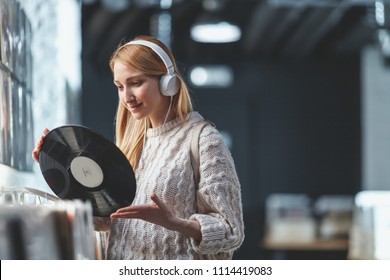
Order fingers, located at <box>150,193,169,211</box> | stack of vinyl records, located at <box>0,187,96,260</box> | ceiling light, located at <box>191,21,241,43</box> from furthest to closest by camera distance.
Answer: ceiling light, located at <box>191,21,241,43</box> → fingers, located at <box>150,193,169,211</box> → stack of vinyl records, located at <box>0,187,96,260</box>

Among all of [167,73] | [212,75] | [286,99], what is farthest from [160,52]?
[286,99]

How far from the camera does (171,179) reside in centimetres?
144

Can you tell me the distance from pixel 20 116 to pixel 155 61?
0.43 meters

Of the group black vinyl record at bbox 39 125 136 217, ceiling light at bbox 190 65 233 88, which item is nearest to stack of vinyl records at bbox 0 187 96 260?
black vinyl record at bbox 39 125 136 217

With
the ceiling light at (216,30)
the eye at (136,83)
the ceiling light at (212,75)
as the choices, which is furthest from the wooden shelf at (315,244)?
the eye at (136,83)

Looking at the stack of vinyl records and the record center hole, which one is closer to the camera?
the stack of vinyl records

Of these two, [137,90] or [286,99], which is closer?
[137,90]

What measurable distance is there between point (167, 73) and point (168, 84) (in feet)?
0.08

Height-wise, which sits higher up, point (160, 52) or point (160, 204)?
point (160, 52)

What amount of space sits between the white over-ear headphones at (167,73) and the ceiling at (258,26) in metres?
3.55

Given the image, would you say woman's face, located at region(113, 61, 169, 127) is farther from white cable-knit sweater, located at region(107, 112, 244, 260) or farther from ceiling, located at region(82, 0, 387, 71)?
ceiling, located at region(82, 0, 387, 71)

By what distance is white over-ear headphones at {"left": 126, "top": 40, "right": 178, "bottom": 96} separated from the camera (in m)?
1.46

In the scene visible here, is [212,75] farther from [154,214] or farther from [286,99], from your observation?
[154,214]

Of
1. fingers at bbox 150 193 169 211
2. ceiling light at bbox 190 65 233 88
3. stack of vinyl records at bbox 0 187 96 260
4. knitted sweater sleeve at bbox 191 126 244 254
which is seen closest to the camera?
stack of vinyl records at bbox 0 187 96 260
